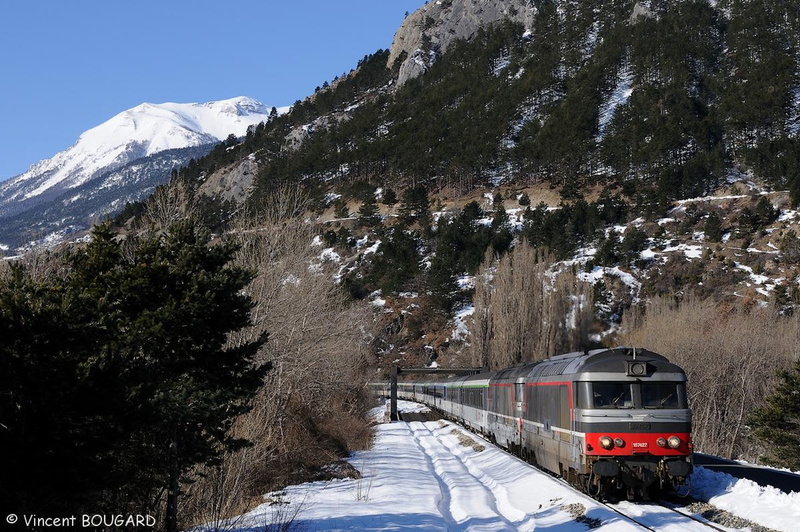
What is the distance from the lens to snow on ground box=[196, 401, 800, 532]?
46.0ft

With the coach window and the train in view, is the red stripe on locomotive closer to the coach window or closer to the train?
the train

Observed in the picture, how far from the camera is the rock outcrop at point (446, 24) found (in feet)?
570

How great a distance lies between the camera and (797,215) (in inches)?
3371

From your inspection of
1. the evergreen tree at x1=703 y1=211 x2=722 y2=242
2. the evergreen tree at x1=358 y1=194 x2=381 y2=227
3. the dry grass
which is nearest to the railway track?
the dry grass

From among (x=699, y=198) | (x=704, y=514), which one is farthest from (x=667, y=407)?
(x=699, y=198)

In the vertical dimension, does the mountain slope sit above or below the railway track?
above

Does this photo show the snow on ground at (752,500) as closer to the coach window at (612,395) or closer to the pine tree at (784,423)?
the coach window at (612,395)

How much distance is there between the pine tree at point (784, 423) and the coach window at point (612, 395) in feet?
40.5

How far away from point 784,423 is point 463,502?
14523 mm

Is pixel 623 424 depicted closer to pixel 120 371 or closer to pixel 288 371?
pixel 120 371

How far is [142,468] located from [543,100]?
137 m

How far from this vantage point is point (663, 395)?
16875 millimetres

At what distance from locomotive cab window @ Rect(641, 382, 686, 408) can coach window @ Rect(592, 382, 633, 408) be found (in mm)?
330

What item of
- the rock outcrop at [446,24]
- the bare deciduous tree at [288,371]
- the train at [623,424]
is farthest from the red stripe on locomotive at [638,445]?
the rock outcrop at [446,24]
